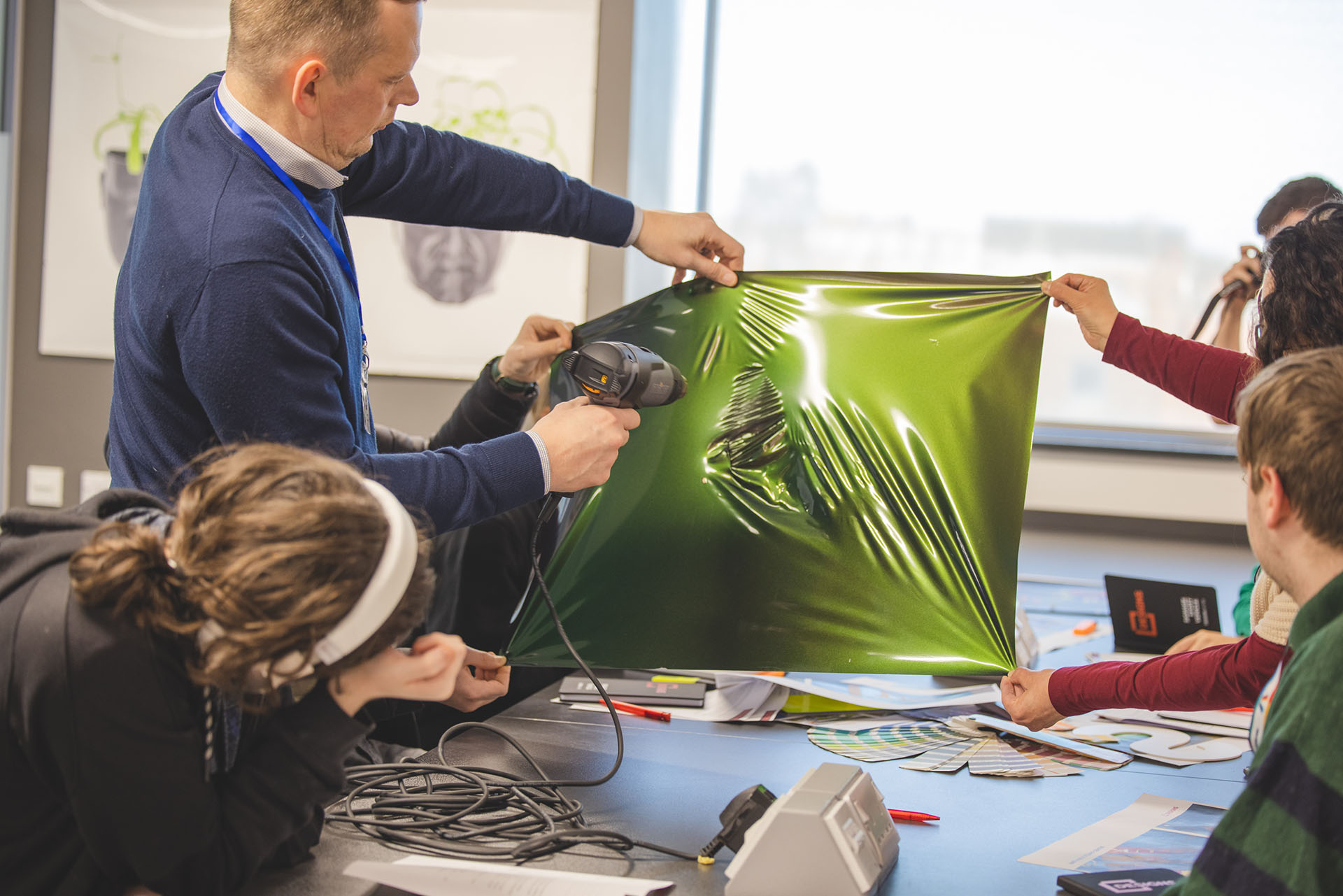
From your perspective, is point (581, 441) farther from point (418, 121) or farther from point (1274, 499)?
point (418, 121)

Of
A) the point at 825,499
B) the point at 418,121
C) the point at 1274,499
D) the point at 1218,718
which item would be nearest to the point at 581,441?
the point at 825,499

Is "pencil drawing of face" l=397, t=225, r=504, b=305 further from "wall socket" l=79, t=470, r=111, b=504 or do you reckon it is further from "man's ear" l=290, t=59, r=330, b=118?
"man's ear" l=290, t=59, r=330, b=118

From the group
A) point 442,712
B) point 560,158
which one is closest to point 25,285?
point 560,158

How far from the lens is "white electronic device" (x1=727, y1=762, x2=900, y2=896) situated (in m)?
0.93

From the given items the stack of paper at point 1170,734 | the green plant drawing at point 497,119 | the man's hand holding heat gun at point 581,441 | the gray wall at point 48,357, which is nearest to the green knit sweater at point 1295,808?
the stack of paper at point 1170,734

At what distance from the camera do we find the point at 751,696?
1543mm

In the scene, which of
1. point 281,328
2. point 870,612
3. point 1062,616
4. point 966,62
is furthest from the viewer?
point 966,62

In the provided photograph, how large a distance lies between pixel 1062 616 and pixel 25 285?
3.28m

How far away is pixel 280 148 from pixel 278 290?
219mm

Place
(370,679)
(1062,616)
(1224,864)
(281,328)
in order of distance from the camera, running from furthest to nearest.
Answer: (1062,616), (281,328), (370,679), (1224,864)

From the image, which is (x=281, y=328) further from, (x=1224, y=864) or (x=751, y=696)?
(x=1224, y=864)

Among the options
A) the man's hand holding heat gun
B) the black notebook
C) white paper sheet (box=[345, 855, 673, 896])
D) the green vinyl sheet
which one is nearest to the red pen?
the green vinyl sheet

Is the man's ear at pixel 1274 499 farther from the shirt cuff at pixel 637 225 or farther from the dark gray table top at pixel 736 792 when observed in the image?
the shirt cuff at pixel 637 225

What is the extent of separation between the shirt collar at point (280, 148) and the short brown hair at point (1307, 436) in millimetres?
1036
